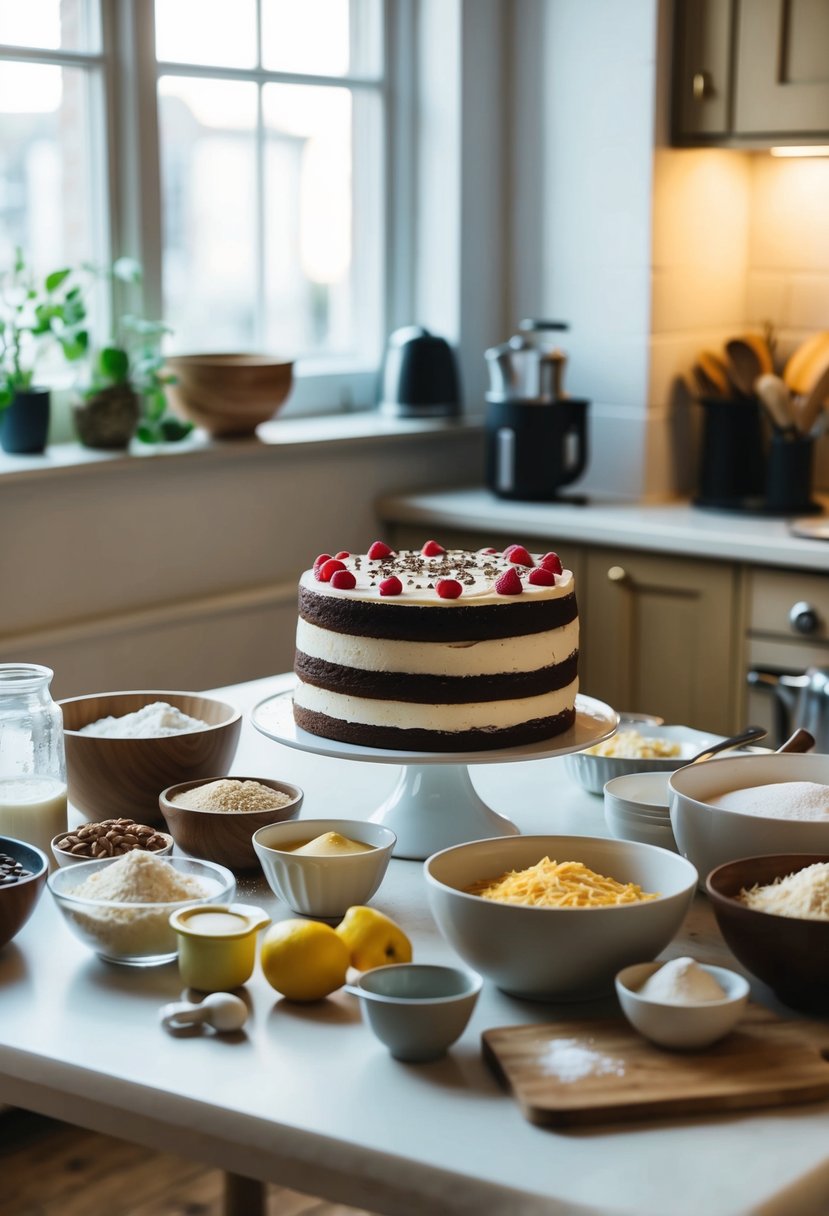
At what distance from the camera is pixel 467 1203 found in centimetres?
91

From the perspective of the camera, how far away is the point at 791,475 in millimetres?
3027

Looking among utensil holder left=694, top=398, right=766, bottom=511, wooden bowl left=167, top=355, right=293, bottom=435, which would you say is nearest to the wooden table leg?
wooden bowl left=167, top=355, right=293, bottom=435

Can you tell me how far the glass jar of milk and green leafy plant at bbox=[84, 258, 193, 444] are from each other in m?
1.36

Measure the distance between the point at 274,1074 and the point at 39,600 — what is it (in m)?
1.74

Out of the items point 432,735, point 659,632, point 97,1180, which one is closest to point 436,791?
point 432,735

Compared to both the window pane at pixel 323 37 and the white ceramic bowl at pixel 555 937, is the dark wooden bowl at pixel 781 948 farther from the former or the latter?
the window pane at pixel 323 37

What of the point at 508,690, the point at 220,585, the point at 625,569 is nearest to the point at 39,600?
the point at 220,585

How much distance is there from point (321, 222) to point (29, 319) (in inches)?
34.0

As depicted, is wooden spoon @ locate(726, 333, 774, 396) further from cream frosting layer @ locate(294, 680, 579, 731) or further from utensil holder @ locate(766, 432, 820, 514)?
cream frosting layer @ locate(294, 680, 579, 731)

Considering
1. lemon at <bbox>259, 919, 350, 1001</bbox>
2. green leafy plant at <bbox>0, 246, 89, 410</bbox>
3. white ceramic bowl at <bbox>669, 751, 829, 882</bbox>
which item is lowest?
lemon at <bbox>259, 919, 350, 1001</bbox>

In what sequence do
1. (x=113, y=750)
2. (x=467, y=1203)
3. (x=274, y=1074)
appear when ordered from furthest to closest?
1. (x=113, y=750)
2. (x=274, y=1074)
3. (x=467, y=1203)

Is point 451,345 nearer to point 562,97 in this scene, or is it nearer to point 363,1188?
point 562,97

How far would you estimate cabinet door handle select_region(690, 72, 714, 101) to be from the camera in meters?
3.04

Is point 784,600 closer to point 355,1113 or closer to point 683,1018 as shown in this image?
point 683,1018
